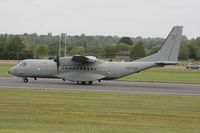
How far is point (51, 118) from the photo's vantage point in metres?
21.0

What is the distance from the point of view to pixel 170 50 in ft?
147

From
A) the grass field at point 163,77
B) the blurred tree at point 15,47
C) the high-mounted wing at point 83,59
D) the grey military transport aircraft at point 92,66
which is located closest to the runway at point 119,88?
the grey military transport aircraft at point 92,66

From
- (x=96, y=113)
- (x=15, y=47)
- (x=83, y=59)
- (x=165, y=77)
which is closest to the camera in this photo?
(x=96, y=113)

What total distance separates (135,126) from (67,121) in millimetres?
2947

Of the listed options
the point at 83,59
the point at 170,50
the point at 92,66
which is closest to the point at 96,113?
the point at 170,50

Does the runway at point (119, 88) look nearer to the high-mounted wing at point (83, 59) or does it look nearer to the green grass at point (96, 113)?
the high-mounted wing at point (83, 59)

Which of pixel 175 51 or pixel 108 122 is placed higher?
pixel 175 51

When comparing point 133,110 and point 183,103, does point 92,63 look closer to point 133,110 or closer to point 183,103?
point 183,103

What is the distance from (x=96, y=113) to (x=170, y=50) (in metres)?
23.0

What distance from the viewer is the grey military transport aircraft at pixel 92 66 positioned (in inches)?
1779

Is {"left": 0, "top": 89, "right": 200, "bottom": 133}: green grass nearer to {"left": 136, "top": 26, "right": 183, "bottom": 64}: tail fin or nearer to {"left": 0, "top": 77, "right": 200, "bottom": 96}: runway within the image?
{"left": 0, "top": 77, "right": 200, "bottom": 96}: runway

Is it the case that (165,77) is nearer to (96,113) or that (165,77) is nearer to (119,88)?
(119,88)

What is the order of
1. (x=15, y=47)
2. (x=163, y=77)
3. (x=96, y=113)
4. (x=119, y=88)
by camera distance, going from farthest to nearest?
(x=15, y=47)
(x=163, y=77)
(x=119, y=88)
(x=96, y=113)

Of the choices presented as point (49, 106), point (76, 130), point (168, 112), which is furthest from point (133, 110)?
point (76, 130)
